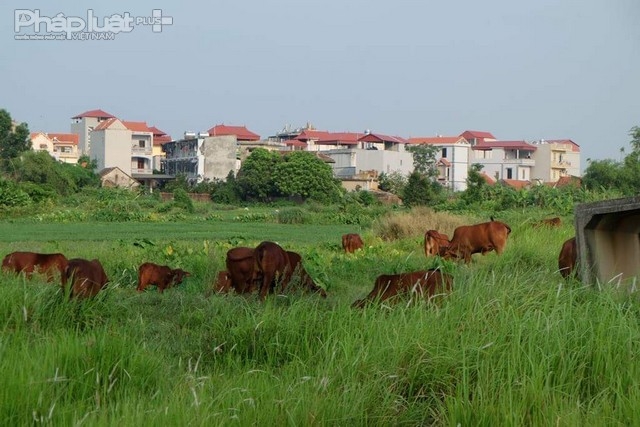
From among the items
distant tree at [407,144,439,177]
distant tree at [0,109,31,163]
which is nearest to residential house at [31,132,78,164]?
distant tree at [0,109,31,163]

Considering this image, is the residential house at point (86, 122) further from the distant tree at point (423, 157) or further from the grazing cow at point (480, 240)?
the grazing cow at point (480, 240)

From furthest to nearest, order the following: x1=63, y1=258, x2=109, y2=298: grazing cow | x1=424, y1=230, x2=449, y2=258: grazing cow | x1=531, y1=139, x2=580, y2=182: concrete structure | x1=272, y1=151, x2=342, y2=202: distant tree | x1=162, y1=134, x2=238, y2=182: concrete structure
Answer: x1=531, y1=139, x2=580, y2=182: concrete structure
x1=162, y1=134, x2=238, y2=182: concrete structure
x1=272, y1=151, x2=342, y2=202: distant tree
x1=424, y1=230, x2=449, y2=258: grazing cow
x1=63, y1=258, x2=109, y2=298: grazing cow

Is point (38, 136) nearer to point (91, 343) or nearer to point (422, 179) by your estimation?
point (422, 179)

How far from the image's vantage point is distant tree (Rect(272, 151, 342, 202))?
227 ft

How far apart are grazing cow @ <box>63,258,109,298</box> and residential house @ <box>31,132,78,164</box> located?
342 feet

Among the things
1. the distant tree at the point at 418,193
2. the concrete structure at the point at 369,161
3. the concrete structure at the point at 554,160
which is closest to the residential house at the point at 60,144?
the concrete structure at the point at 369,161

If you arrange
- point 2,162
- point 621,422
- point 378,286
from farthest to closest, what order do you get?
1. point 2,162
2. point 378,286
3. point 621,422

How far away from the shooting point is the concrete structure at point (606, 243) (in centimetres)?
812

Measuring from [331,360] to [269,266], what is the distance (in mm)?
2995

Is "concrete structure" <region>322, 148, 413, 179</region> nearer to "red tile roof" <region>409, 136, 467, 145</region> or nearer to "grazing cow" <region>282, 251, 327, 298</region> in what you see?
"red tile roof" <region>409, 136, 467, 145</region>

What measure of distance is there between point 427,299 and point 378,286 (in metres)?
0.81

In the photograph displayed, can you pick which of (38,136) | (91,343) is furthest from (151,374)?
(38,136)

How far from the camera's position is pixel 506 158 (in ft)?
373

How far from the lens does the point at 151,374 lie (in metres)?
5.82
